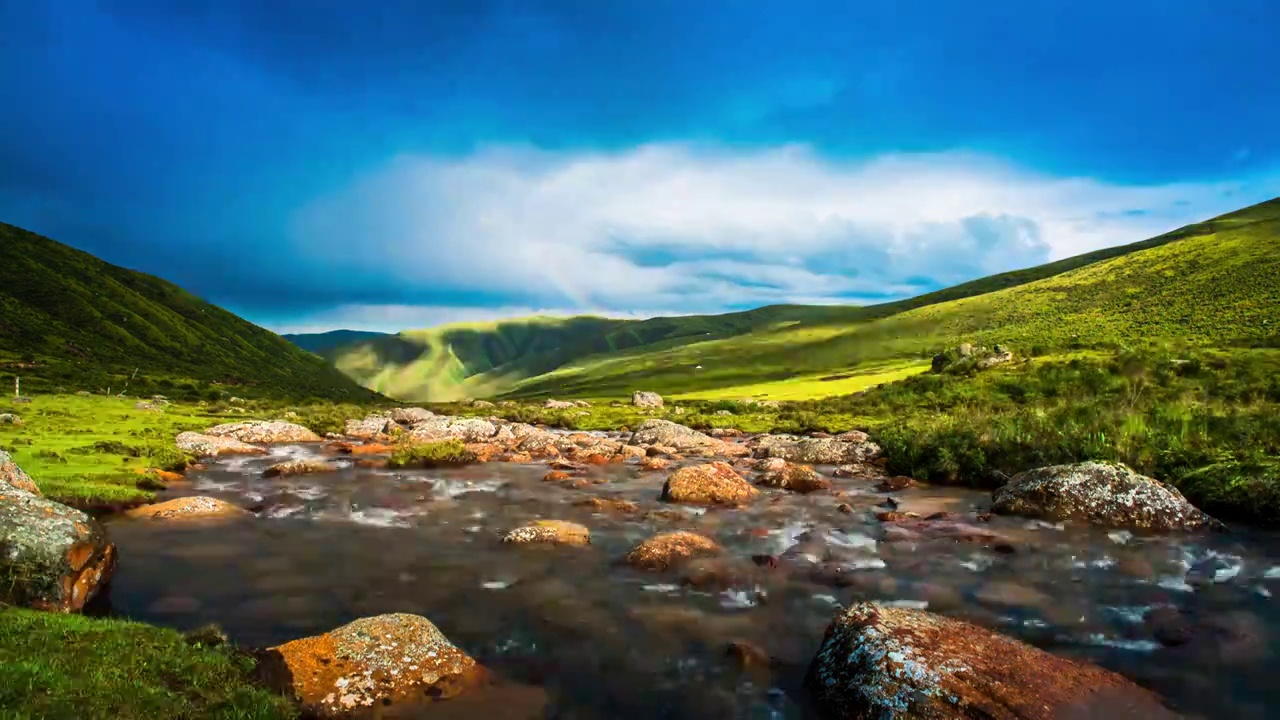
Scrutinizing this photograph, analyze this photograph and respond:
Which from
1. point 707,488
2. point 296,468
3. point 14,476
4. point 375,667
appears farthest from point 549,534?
point 296,468

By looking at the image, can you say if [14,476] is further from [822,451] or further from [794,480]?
[822,451]

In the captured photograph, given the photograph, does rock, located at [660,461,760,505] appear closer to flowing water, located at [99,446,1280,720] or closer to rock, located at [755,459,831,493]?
flowing water, located at [99,446,1280,720]

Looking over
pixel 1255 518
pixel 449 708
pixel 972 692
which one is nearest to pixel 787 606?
pixel 972 692

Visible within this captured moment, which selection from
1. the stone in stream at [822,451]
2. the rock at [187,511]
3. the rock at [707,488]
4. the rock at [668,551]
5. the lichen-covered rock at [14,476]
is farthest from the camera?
the stone in stream at [822,451]

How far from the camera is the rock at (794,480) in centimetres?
2808

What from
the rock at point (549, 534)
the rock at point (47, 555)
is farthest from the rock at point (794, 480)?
the rock at point (47, 555)

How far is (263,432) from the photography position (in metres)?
47.1

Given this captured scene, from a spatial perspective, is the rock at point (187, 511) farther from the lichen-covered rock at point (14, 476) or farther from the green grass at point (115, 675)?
the green grass at point (115, 675)

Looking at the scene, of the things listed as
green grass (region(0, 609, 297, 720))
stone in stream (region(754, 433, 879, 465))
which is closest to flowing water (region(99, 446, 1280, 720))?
green grass (region(0, 609, 297, 720))

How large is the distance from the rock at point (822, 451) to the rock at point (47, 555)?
102ft

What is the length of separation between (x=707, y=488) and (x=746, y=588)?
418 inches

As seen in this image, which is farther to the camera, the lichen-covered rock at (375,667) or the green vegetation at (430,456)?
the green vegetation at (430,456)

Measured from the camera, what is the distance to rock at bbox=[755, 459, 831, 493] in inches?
Answer: 1105

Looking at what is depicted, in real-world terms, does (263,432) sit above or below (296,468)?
above
